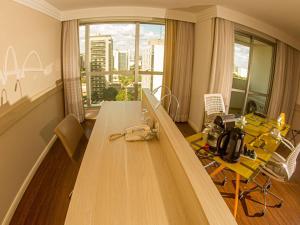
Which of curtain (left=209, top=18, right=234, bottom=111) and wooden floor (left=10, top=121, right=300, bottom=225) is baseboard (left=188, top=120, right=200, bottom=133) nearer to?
curtain (left=209, top=18, right=234, bottom=111)

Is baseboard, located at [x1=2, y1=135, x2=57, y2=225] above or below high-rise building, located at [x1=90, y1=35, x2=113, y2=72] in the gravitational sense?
below

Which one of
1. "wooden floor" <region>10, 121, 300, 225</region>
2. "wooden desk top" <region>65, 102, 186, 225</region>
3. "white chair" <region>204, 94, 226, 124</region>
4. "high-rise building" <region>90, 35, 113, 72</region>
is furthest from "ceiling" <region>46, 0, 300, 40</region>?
"wooden desk top" <region>65, 102, 186, 225</region>

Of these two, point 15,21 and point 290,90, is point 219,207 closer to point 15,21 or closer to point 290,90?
point 15,21

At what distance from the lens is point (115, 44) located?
4383mm

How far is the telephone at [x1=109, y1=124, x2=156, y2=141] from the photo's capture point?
1.74 meters

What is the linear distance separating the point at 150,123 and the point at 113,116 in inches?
19.9

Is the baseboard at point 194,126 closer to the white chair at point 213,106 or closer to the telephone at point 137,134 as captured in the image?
the white chair at point 213,106

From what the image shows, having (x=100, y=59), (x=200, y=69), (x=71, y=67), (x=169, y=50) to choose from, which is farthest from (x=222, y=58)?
(x=71, y=67)

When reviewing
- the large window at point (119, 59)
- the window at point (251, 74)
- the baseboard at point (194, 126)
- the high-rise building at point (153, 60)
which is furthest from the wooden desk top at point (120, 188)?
the window at point (251, 74)

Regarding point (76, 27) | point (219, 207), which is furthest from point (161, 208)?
point (76, 27)

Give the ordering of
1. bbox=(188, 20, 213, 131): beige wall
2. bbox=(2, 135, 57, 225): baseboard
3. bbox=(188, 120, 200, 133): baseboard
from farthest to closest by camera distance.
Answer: bbox=(188, 120, 200, 133): baseboard, bbox=(188, 20, 213, 131): beige wall, bbox=(2, 135, 57, 225): baseboard

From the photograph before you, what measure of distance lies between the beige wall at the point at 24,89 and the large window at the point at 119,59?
39.1 inches

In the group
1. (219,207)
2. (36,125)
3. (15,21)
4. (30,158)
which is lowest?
(30,158)

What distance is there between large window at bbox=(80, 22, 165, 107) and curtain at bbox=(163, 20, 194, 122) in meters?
0.30
